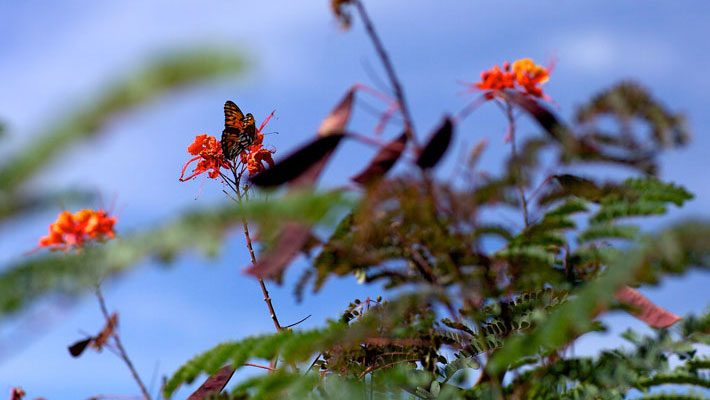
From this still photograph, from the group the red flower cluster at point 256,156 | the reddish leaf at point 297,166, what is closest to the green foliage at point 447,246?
the reddish leaf at point 297,166

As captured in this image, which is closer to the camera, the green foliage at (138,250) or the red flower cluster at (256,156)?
the green foliage at (138,250)

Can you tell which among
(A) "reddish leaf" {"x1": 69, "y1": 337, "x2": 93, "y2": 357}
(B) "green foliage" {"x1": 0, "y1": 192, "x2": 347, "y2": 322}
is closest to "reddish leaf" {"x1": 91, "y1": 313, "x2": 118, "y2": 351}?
(A) "reddish leaf" {"x1": 69, "y1": 337, "x2": 93, "y2": 357}

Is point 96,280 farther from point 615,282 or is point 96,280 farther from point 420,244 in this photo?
point 615,282

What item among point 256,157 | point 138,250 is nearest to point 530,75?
point 138,250

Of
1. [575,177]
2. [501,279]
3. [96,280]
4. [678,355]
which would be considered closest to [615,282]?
[501,279]

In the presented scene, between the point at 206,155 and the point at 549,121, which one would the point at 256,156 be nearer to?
the point at 206,155

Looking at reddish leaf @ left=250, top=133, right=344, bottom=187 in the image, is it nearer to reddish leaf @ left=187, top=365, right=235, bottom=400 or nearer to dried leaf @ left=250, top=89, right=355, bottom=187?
dried leaf @ left=250, top=89, right=355, bottom=187

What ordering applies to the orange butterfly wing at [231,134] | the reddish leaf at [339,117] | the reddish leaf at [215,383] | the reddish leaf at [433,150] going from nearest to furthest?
1. the reddish leaf at [433,150]
2. the reddish leaf at [339,117]
3. the reddish leaf at [215,383]
4. the orange butterfly wing at [231,134]

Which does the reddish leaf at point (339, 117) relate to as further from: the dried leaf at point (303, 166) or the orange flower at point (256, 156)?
the orange flower at point (256, 156)
